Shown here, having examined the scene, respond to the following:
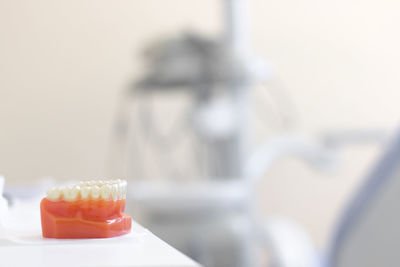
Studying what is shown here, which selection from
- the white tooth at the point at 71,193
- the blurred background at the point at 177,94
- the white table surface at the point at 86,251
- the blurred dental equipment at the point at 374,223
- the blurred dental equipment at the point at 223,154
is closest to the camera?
the white table surface at the point at 86,251

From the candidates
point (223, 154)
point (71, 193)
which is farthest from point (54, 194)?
point (223, 154)

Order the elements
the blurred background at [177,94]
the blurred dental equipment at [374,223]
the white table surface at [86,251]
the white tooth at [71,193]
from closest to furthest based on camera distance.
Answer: the white table surface at [86,251] < the white tooth at [71,193] < the blurred dental equipment at [374,223] < the blurred background at [177,94]

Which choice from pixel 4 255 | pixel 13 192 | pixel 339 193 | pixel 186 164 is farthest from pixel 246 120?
pixel 4 255

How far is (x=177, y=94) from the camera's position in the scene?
3305 millimetres

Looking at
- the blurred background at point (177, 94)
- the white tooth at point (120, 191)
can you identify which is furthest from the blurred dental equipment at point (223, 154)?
the white tooth at point (120, 191)

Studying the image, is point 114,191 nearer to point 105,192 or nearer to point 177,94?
point 105,192

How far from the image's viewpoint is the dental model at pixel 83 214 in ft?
1.43

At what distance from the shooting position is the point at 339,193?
11.4 feet

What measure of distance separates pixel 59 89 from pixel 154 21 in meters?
0.54

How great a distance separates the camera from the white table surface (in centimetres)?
34

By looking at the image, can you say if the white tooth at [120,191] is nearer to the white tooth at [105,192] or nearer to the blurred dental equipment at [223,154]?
the white tooth at [105,192]

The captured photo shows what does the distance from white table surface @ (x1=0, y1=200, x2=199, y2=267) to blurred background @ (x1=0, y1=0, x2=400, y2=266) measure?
2323 millimetres

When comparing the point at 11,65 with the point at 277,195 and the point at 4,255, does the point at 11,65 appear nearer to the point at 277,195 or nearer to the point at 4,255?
the point at 277,195

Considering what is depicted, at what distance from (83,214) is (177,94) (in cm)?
288
